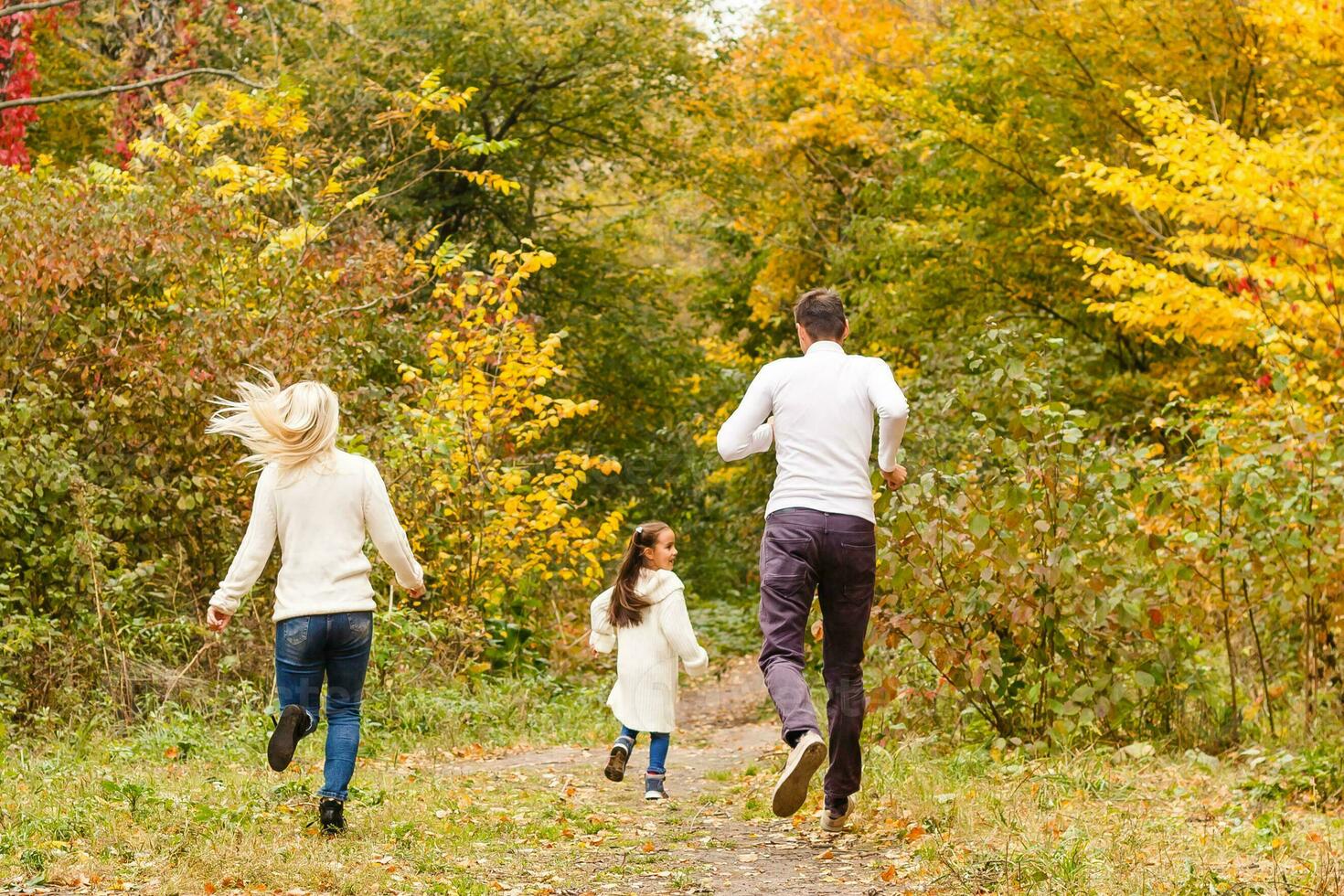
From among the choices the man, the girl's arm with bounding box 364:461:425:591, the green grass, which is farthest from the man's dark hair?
the green grass

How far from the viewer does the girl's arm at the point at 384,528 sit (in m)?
5.67

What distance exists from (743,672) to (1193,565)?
978 cm

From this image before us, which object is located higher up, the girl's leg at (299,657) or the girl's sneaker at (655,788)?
the girl's leg at (299,657)

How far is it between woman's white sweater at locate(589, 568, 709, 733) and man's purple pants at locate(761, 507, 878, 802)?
189cm

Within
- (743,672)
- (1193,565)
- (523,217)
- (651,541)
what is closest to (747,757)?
(651,541)

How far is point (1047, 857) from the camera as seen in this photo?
4.91 metres

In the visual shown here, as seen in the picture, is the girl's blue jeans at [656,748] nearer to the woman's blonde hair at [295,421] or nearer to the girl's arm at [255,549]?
the girl's arm at [255,549]

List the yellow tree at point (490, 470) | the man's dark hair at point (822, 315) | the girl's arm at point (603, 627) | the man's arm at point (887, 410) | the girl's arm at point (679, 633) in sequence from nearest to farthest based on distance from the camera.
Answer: the man's arm at point (887, 410)
the man's dark hair at point (822, 315)
the girl's arm at point (679, 633)
the girl's arm at point (603, 627)
the yellow tree at point (490, 470)

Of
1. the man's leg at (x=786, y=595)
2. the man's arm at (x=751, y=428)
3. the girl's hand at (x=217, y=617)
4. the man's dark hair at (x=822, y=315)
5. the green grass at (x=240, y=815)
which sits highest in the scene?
the man's dark hair at (x=822, y=315)

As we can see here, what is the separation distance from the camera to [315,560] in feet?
18.2

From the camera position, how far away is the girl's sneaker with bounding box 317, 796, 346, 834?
5.55 m

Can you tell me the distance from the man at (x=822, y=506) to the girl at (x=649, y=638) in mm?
1938

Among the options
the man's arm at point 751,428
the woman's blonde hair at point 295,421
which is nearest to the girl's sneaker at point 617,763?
the man's arm at point 751,428

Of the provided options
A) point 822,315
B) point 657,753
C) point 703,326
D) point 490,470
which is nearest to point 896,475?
point 822,315
